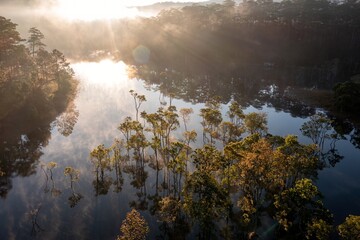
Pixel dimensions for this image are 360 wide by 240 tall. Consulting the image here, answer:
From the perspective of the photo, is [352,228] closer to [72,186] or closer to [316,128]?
[316,128]

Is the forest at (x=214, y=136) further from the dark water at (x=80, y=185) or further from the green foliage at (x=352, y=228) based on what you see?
the dark water at (x=80, y=185)

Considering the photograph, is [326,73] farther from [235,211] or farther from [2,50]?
[2,50]

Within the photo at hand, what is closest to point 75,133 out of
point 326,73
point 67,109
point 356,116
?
point 67,109

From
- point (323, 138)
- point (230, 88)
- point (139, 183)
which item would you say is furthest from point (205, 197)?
point (230, 88)

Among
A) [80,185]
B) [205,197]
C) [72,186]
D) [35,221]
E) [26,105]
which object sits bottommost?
[80,185]

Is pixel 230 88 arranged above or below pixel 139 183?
below

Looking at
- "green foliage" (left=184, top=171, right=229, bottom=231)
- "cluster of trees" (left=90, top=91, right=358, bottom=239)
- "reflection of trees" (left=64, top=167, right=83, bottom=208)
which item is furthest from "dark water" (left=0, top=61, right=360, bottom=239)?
"green foliage" (left=184, top=171, right=229, bottom=231)
